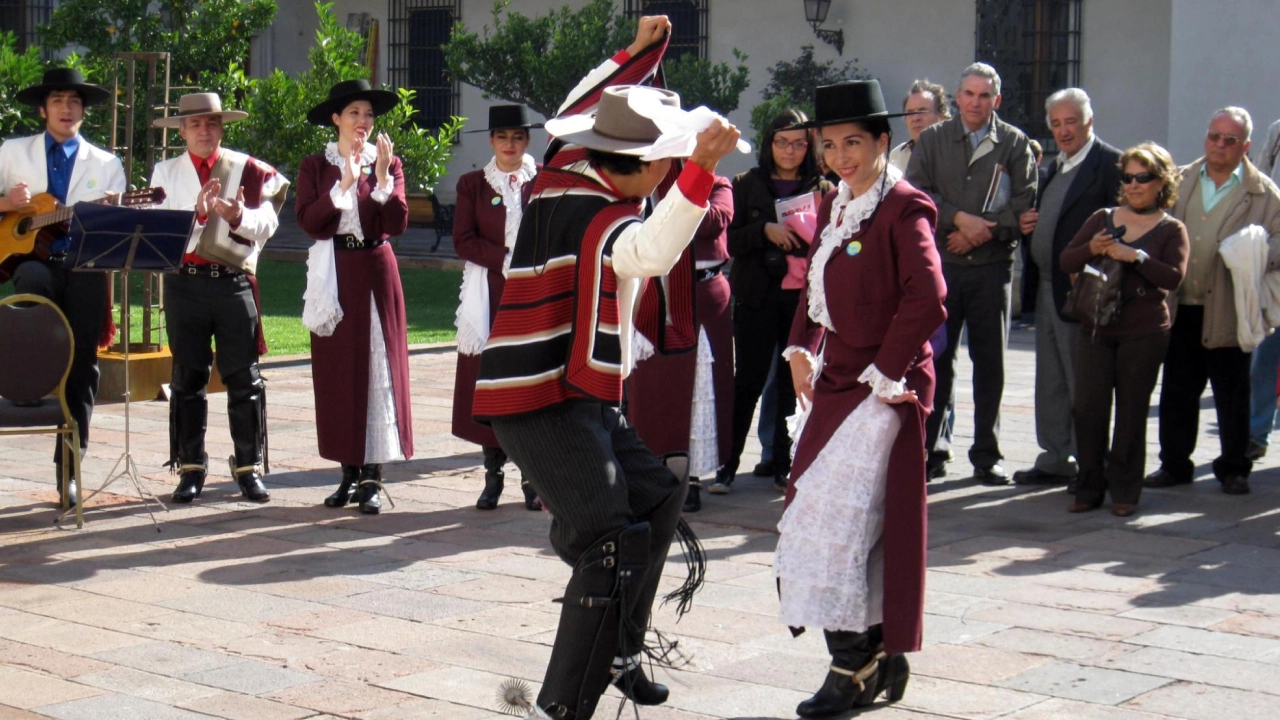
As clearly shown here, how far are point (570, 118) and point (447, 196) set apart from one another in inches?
889

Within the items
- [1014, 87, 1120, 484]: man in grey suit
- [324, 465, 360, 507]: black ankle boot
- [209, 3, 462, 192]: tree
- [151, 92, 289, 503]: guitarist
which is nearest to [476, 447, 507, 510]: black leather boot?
[324, 465, 360, 507]: black ankle boot

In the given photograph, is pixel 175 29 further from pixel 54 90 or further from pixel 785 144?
pixel 785 144

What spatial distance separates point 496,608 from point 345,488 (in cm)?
224

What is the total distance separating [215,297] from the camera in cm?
809

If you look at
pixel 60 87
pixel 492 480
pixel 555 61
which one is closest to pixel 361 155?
pixel 60 87

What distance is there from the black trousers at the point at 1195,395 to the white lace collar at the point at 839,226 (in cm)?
397

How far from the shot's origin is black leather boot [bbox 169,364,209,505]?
8211 mm

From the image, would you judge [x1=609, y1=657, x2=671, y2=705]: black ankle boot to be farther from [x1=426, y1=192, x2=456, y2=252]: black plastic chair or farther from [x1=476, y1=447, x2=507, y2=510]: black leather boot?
[x1=426, y1=192, x2=456, y2=252]: black plastic chair

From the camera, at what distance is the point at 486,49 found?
21562 mm

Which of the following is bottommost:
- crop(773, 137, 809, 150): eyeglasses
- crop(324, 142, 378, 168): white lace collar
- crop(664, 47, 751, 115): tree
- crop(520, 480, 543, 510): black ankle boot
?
crop(520, 480, 543, 510): black ankle boot

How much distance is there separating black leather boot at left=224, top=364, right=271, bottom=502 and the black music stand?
0.77 meters

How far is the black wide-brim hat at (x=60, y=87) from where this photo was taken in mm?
8141

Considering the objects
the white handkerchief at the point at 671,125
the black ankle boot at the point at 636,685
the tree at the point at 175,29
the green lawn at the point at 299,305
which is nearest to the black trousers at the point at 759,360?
the black ankle boot at the point at 636,685

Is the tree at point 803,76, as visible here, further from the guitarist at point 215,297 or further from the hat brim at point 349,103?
the guitarist at point 215,297
